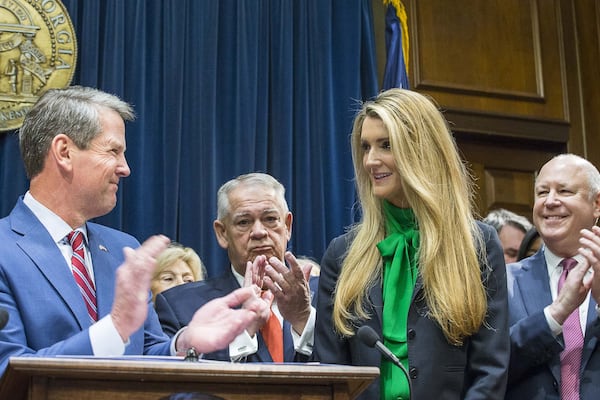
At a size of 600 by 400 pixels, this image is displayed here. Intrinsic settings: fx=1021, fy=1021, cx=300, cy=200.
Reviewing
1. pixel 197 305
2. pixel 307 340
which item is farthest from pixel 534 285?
pixel 197 305

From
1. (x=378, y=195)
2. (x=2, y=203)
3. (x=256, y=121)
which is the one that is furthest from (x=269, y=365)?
(x=256, y=121)

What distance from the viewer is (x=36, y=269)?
2680 millimetres

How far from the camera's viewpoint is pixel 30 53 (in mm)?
4949

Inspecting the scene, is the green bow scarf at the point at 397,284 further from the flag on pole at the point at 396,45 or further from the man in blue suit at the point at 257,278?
the flag on pole at the point at 396,45

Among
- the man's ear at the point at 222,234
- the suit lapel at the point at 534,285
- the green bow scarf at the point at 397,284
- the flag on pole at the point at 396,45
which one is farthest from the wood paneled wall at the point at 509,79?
the green bow scarf at the point at 397,284

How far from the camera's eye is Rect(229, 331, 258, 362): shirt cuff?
3295mm

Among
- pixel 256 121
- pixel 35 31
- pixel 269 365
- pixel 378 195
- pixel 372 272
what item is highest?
pixel 35 31

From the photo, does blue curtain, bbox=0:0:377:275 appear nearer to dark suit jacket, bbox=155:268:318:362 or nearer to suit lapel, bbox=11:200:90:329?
dark suit jacket, bbox=155:268:318:362

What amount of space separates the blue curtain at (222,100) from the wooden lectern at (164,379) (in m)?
2.93

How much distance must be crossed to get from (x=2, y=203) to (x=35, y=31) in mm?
861

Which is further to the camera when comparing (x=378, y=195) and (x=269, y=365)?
(x=378, y=195)

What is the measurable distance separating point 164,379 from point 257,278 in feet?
3.94

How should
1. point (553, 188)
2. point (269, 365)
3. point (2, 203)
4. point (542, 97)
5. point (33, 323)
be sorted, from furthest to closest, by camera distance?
A: point (542, 97) < point (2, 203) < point (553, 188) < point (33, 323) < point (269, 365)

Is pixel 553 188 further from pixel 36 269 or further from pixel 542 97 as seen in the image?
pixel 542 97
